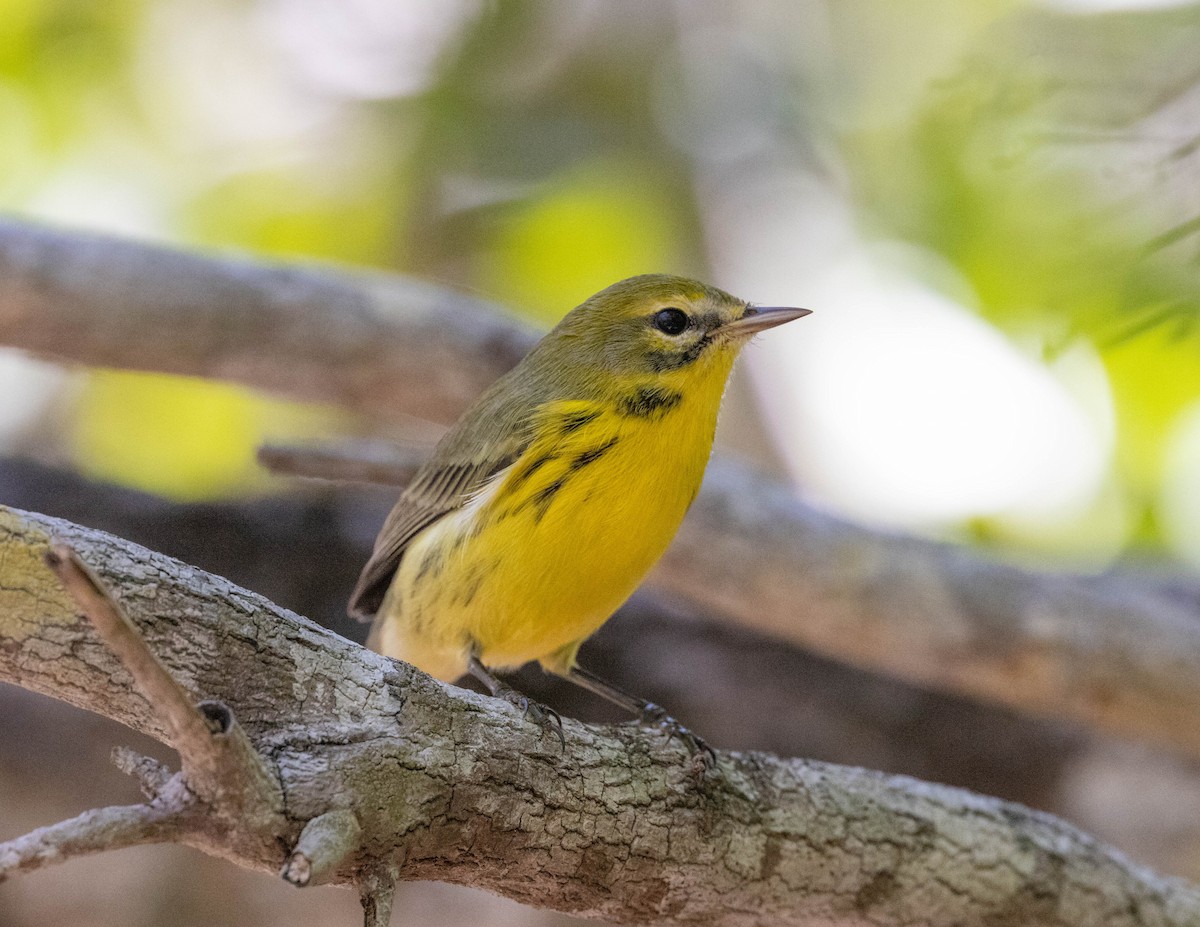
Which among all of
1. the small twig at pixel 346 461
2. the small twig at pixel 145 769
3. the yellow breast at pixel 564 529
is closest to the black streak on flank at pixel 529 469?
the yellow breast at pixel 564 529

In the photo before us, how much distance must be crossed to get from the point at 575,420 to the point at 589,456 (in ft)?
0.47

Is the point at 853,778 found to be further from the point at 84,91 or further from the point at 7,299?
the point at 84,91

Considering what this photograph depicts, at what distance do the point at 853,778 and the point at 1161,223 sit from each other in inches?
87.5

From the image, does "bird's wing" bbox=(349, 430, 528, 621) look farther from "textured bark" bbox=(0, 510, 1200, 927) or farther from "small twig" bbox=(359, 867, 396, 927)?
"small twig" bbox=(359, 867, 396, 927)

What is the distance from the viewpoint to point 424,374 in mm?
4980

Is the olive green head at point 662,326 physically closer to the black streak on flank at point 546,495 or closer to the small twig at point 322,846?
the black streak on flank at point 546,495

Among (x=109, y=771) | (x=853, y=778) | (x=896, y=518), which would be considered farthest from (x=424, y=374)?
(x=896, y=518)

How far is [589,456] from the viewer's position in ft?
11.0

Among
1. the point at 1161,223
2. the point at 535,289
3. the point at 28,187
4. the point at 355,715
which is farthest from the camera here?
the point at 535,289

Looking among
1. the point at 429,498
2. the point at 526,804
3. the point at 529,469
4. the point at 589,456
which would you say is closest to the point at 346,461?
the point at 429,498

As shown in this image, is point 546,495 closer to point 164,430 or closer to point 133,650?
point 133,650

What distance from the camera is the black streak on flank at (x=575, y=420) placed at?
11.2 ft

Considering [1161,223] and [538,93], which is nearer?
[1161,223]

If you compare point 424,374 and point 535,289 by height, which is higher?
point 535,289
